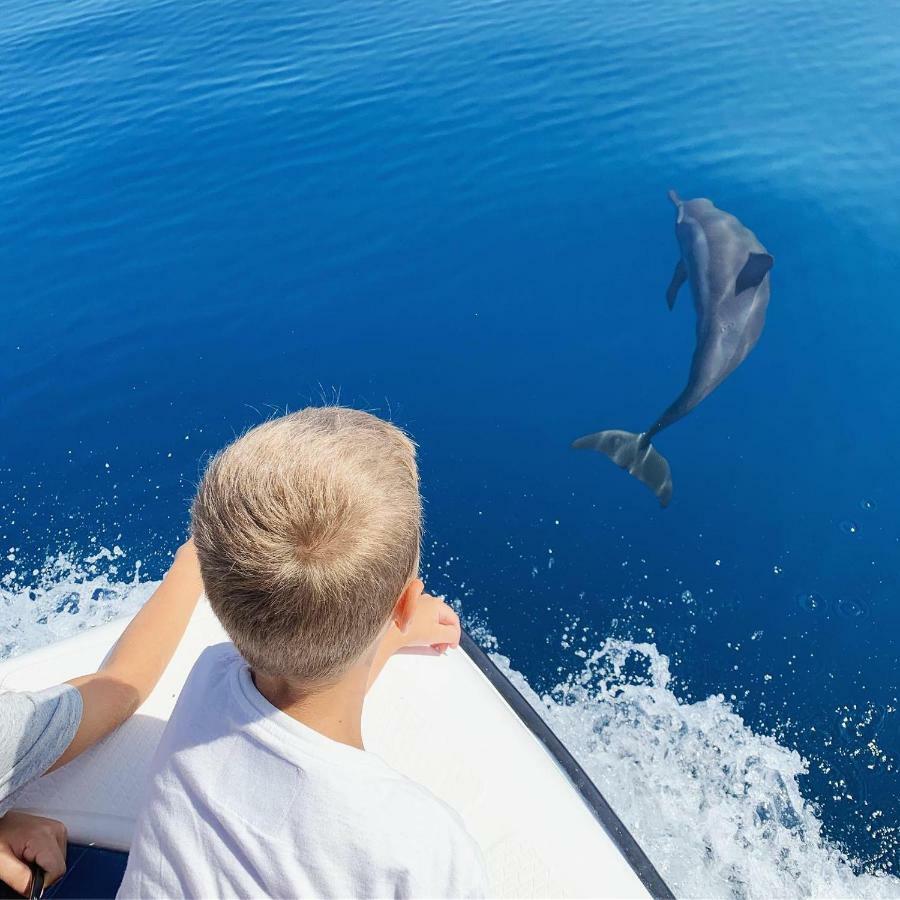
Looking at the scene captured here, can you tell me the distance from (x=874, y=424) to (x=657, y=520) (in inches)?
75.1

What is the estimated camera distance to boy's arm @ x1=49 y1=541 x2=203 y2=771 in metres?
2.54

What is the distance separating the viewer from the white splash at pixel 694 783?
145 inches

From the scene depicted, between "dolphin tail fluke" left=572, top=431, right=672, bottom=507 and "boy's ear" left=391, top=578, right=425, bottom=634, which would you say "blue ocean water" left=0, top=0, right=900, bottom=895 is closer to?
"dolphin tail fluke" left=572, top=431, right=672, bottom=507

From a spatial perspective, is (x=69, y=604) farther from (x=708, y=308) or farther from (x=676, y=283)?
(x=676, y=283)

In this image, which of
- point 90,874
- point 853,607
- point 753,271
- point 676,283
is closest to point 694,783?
point 853,607

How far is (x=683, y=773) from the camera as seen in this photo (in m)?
4.02

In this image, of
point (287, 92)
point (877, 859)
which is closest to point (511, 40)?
point (287, 92)

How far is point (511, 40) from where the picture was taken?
1164 centimetres

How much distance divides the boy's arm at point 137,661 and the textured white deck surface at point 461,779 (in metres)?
0.09

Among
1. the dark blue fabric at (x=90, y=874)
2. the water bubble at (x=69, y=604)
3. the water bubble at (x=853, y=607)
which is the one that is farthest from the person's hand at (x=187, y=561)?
the water bubble at (x=853, y=607)

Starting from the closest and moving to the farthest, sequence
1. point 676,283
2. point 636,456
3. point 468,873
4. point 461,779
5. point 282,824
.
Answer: point 282,824, point 468,873, point 461,779, point 636,456, point 676,283

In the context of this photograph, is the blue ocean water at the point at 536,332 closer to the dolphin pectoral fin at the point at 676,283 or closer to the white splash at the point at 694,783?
the white splash at the point at 694,783

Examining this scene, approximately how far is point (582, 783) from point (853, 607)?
2.70 meters

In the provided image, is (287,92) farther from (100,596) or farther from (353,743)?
(353,743)
